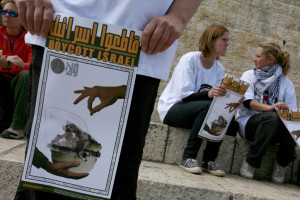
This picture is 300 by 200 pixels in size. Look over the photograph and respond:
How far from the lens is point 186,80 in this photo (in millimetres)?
2738

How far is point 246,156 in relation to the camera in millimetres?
2660

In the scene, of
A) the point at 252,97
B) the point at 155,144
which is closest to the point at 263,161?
the point at 252,97

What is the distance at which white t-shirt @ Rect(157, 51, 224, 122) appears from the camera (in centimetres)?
274

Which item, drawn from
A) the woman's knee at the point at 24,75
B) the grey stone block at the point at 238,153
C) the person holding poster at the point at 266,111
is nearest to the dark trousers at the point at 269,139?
the person holding poster at the point at 266,111

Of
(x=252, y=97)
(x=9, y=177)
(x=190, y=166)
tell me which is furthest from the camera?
(x=252, y=97)

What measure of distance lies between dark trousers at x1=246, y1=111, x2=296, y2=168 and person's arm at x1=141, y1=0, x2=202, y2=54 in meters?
1.99

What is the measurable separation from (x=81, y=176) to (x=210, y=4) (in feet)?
14.5

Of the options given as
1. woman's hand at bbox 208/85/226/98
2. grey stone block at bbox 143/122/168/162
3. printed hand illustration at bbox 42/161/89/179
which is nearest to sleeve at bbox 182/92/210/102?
woman's hand at bbox 208/85/226/98

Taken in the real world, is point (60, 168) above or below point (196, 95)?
below

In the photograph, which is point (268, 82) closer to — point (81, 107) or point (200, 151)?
point (200, 151)

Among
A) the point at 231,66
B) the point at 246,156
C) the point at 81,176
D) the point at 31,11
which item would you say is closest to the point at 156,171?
the point at 246,156

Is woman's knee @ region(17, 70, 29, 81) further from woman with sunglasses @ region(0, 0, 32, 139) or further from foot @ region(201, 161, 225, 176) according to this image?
foot @ region(201, 161, 225, 176)

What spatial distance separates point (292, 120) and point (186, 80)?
0.87 metres

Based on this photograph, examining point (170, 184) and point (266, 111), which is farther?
point (266, 111)
